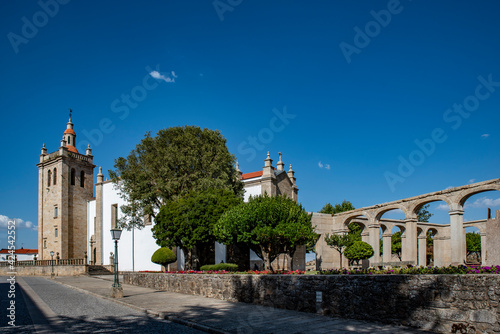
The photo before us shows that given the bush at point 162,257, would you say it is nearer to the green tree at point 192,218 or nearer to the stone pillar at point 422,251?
the green tree at point 192,218

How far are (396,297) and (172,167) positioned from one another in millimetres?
23166

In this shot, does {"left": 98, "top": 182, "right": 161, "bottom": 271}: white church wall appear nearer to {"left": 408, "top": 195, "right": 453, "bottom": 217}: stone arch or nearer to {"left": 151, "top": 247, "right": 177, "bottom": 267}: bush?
{"left": 151, "top": 247, "right": 177, "bottom": 267}: bush

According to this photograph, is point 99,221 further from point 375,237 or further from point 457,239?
point 457,239

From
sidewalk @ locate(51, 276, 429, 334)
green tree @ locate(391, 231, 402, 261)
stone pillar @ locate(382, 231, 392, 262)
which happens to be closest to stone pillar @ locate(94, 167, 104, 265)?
stone pillar @ locate(382, 231, 392, 262)

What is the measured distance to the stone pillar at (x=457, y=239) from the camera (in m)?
23.9

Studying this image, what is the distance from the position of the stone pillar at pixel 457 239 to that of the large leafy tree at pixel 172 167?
1554cm

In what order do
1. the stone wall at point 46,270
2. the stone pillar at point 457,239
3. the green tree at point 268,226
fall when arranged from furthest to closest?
the stone wall at point 46,270, the stone pillar at point 457,239, the green tree at point 268,226

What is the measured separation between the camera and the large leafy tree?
29125mm

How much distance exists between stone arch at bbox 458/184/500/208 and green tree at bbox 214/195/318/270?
32.7 feet

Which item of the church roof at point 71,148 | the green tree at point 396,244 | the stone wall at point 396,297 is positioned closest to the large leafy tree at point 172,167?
the stone wall at point 396,297

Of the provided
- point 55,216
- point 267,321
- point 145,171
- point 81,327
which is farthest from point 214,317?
point 55,216

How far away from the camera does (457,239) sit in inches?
944

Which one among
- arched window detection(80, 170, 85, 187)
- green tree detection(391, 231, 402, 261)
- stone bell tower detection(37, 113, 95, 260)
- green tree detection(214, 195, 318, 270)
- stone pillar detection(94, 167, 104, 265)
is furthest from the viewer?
green tree detection(391, 231, 402, 261)

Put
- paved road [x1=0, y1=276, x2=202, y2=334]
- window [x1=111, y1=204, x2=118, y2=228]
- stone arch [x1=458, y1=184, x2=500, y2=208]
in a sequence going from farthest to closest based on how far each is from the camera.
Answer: window [x1=111, y1=204, x2=118, y2=228] < stone arch [x1=458, y1=184, x2=500, y2=208] < paved road [x1=0, y1=276, x2=202, y2=334]
